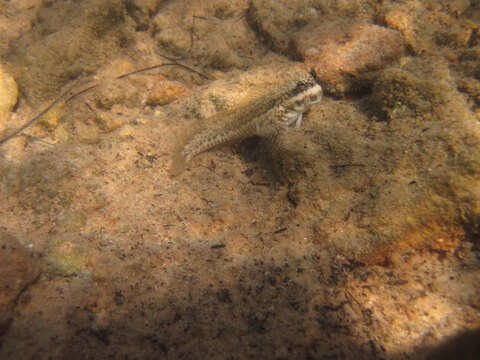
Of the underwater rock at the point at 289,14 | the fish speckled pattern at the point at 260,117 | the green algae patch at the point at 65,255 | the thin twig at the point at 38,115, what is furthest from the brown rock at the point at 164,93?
the green algae patch at the point at 65,255

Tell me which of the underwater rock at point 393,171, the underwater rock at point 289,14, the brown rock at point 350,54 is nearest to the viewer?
the underwater rock at point 393,171

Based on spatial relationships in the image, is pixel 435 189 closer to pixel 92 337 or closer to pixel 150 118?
pixel 92 337

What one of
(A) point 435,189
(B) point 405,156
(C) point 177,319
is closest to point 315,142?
(B) point 405,156

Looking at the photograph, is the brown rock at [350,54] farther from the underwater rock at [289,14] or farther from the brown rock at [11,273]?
the brown rock at [11,273]

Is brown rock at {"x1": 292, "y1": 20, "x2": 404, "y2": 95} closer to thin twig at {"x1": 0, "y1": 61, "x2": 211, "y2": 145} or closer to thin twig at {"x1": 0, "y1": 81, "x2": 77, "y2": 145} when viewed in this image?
thin twig at {"x1": 0, "y1": 61, "x2": 211, "y2": 145}

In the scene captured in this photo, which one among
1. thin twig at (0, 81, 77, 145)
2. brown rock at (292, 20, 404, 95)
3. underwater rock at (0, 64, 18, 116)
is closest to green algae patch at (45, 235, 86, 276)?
thin twig at (0, 81, 77, 145)

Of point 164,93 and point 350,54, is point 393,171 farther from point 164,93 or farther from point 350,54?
point 164,93

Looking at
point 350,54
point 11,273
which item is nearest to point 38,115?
point 11,273
